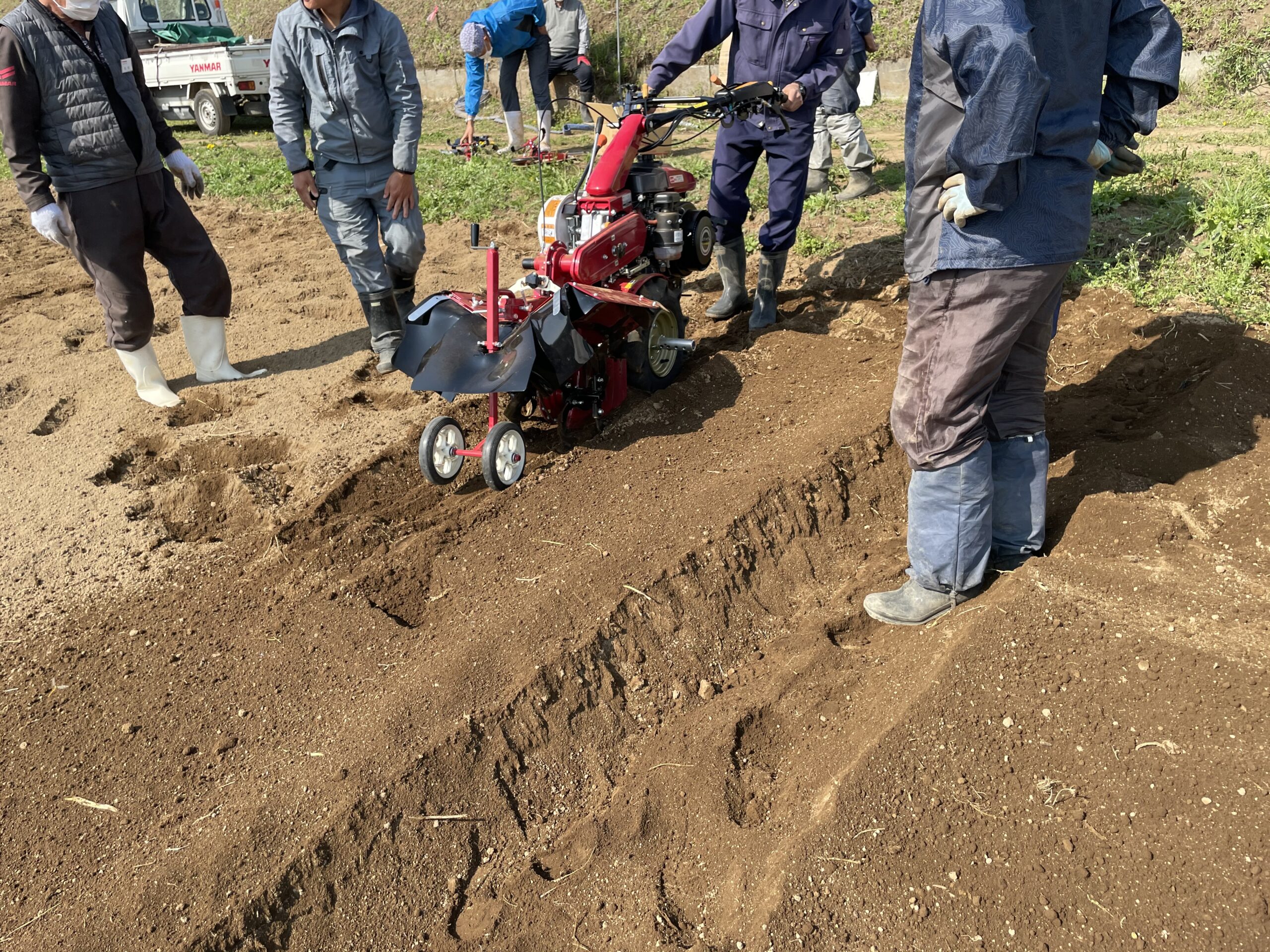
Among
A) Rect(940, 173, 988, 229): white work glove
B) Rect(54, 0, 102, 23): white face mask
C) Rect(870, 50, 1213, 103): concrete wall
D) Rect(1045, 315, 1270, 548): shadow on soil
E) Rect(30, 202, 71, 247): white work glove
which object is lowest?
Rect(1045, 315, 1270, 548): shadow on soil

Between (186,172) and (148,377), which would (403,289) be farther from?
(148,377)

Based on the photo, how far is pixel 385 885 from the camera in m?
2.62

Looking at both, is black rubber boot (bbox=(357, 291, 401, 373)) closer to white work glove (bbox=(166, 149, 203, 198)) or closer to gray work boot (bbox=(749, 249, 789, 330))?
white work glove (bbox=(166, 149, 203, 198))

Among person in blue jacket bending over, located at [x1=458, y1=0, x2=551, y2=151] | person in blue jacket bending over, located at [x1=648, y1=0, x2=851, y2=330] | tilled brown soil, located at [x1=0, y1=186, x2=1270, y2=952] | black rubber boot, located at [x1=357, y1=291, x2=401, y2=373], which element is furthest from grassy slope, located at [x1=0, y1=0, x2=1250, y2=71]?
black rubber boot, located at [x1=357, y1=291, x2=401, y2=373]

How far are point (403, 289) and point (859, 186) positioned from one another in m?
4.21

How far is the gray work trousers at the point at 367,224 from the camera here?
545 centimetres

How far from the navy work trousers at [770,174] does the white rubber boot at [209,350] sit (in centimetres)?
307

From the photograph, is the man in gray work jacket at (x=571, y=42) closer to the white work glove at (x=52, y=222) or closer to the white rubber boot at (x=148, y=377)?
the white rubber boot at (x=148, y=377)

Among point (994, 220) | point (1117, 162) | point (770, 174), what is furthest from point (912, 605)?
point (770, 174)

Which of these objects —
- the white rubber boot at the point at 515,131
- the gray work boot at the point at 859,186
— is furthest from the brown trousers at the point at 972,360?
the white rubber boot at the point at 515,131

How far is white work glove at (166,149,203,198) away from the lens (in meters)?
5.42

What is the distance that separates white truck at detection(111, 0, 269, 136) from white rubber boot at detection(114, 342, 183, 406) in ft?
33.2

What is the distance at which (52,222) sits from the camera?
484 centimetres

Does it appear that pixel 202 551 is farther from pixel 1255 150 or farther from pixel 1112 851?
pixel 1255 150
